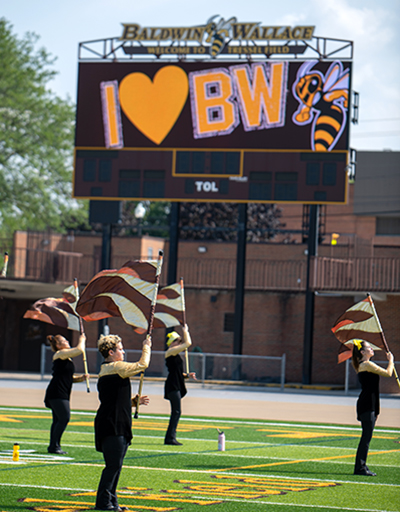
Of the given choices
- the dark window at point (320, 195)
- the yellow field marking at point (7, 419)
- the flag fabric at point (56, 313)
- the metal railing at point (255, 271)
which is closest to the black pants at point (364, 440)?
the flag fabric at point (56, 313)

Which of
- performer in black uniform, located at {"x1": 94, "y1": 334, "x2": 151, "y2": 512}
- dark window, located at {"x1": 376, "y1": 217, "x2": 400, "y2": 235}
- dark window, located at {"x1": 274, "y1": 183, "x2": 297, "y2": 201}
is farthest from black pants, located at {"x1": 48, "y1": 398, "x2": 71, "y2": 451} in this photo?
dark window, located at {"x1": 376, "y1": 217, "x2": 400, "y2": 235}

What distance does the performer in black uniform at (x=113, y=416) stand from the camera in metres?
8.83

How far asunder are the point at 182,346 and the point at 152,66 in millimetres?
21209

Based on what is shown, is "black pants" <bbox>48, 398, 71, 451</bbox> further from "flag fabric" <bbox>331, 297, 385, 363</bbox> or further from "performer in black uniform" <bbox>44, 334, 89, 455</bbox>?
"flag fabric" <bbox>331, 297, 385, 363</bbox>

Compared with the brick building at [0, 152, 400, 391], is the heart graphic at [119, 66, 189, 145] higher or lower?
higher

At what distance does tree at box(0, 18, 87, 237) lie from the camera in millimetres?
45094

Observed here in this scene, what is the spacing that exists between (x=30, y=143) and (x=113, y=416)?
3793 centimetres

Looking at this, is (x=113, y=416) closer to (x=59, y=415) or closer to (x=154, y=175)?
(x=59, y=415)

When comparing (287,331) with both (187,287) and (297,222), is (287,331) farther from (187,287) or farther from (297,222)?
(297,222)

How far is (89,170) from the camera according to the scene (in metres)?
33.8

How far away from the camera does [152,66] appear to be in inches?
1332

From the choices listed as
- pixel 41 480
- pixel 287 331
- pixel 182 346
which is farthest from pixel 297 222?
pixel 41 480

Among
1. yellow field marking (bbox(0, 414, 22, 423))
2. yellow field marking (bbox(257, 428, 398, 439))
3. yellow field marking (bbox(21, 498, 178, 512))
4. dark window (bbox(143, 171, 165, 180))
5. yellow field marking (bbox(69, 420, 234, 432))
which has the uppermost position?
dark window (bbox(143, 171, 165, 180))

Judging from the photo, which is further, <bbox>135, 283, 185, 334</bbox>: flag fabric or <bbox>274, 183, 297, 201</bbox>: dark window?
<bbox>274, 183, 297, 201</bbox>: dark window
